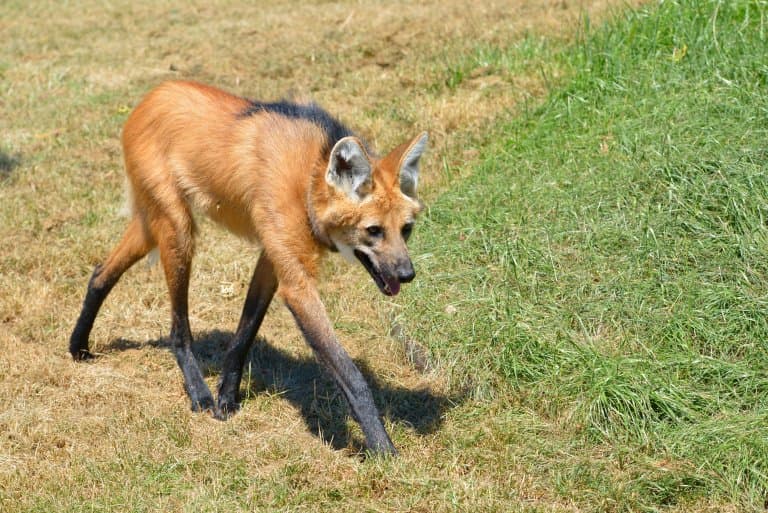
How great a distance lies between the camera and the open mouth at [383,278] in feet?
14.0

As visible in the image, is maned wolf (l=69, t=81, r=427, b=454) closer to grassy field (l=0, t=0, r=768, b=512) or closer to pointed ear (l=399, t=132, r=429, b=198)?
pointed ear (l=399, t=132, r=429, b=198)

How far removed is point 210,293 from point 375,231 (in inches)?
90.1

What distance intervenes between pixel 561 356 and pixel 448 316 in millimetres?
790

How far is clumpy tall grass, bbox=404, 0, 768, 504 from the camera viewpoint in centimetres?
414

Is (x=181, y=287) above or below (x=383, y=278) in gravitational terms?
below

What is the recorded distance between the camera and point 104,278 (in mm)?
5312

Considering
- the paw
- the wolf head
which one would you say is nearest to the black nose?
the wolf head

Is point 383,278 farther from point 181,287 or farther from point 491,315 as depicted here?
point 181,287

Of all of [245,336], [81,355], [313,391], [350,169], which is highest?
[350,169]

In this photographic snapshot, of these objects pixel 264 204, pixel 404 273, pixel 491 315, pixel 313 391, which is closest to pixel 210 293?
pixel 313 391

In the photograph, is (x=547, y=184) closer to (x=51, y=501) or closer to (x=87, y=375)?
(x=87, y=375)

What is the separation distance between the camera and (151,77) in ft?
31.4

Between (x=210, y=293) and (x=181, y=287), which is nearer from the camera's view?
(x=181, y=287)

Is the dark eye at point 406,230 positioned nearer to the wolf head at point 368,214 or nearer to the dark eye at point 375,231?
the wolf head at point 368,214
